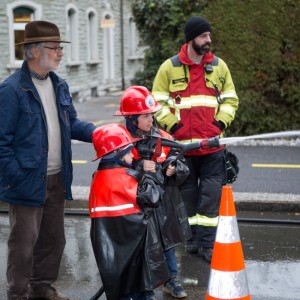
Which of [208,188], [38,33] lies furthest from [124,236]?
[208,188]

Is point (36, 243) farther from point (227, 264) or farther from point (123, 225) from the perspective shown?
point (227, 264)

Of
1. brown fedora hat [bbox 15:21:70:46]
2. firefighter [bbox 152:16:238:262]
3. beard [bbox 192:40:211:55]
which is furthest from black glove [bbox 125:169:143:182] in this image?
beard [bbox 192:40:211:55]

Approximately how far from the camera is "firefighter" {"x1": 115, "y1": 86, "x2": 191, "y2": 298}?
15.2 ft

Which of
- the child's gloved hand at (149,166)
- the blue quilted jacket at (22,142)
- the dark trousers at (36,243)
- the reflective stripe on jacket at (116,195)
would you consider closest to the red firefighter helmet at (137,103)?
the child's gloved hand at (149,166)

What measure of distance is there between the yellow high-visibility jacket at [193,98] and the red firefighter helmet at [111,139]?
145 cm

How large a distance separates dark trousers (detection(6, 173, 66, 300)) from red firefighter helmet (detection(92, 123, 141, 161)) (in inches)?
19.9

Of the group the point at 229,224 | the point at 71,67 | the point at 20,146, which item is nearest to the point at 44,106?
the point at 20,146

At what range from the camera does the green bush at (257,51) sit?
1233cm

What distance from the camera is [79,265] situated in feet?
19.4

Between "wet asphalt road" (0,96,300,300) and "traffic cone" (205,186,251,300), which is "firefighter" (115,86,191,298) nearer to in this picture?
"traffic cone" (205,186,251,300)

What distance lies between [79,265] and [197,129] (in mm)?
1541

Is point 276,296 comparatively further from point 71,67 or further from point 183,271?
point 71,67

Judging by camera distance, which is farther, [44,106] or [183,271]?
[183,271]

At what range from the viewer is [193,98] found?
5871 mm
